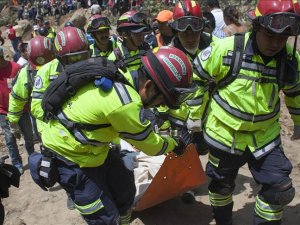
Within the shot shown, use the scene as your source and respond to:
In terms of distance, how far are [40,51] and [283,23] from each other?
295 cm

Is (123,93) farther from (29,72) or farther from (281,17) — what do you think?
(29,72)

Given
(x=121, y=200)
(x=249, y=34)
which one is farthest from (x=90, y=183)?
(x=249, y=34)

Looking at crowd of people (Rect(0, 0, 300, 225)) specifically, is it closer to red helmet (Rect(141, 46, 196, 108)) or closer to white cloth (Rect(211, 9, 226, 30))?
red helmet (Rect(141, 46, 196, 108))

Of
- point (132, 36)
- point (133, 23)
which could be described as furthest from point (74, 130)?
point (133, 23)

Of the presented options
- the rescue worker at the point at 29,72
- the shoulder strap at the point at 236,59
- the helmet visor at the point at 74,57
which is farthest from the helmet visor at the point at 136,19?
the shoulder strap at the point at 236,59

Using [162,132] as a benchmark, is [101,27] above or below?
above

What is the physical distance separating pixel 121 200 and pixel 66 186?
517mm

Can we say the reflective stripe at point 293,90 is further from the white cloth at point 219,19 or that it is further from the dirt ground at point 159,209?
the white cloth at point 219,19

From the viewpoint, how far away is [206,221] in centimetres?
463

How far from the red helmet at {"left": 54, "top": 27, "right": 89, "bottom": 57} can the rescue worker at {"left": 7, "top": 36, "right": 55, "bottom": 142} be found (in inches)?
25.4

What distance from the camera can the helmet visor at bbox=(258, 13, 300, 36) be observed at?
123 inches

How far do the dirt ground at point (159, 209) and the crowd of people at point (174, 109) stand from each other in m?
0.57

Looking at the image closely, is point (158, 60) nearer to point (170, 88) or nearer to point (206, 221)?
point (170, 88)

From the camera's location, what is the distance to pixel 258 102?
348cm
